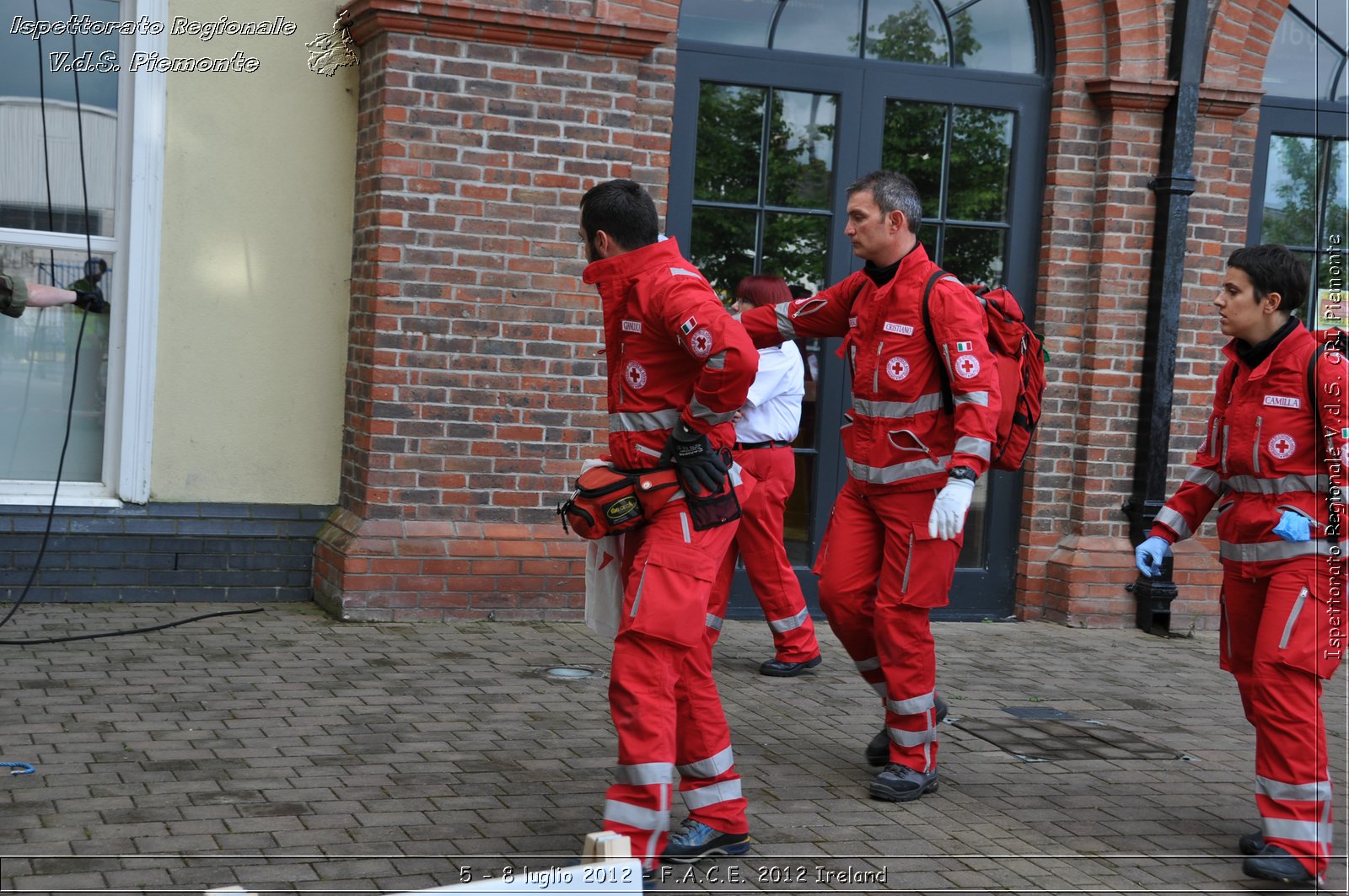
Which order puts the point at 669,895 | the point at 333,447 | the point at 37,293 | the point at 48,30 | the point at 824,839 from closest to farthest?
the point at 669,895 < the point at 824,839 < the point at 37,293 < the point at 48,30 < the point at 333,447

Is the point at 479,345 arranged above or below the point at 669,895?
above

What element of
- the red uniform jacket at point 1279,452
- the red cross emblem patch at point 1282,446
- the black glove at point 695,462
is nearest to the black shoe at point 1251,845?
the red uniform jacket at point 1279,452

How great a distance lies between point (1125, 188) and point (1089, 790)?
14.4 ft

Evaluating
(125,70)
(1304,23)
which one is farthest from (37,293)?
(1304,23)

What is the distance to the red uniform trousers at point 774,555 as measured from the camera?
22.1ft

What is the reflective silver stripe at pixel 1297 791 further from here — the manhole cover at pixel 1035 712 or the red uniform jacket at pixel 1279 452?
the manhole cover at pixel 1035 712

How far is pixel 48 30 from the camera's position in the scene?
7309 mm

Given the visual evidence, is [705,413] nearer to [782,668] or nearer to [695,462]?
[695,462]

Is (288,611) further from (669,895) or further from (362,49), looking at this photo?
(669,895)

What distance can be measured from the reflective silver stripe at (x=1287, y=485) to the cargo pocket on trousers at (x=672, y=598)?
1.90 meters

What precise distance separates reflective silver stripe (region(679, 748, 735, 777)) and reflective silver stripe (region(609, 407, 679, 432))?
39.9 inches

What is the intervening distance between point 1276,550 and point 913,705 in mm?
1326

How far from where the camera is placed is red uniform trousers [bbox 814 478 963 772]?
199 inches

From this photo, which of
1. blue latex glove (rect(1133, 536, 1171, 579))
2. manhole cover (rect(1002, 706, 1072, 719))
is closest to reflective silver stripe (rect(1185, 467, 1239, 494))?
blue latex glove (rect(1133, 536, 1171, 579))
